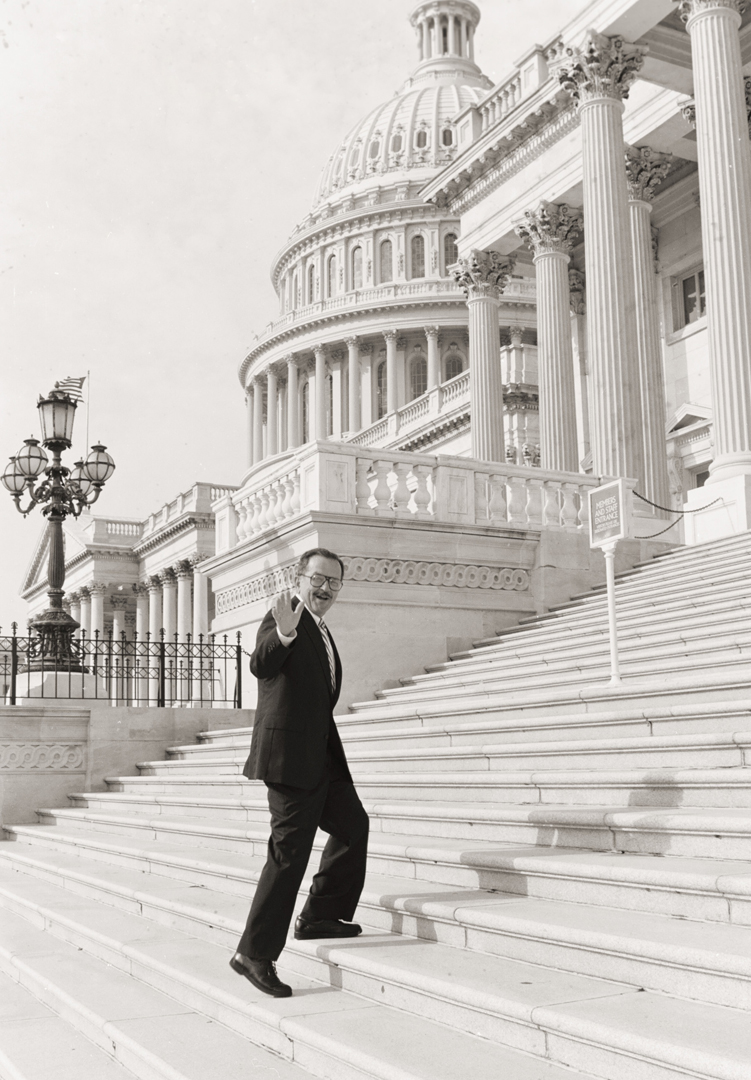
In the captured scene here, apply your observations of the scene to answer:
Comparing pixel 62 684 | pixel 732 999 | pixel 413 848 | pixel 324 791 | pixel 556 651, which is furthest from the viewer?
pixel 62 684

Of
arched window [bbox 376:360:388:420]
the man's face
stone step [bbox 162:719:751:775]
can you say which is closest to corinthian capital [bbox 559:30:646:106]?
stone step [bbox 162:719:751:775]

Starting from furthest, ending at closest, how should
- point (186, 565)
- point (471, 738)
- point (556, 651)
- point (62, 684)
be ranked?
1. point (186, 565)
2. point (62, 684)
3. point (556, 651)
4. point (471, 738)

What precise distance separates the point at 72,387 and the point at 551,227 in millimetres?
12389

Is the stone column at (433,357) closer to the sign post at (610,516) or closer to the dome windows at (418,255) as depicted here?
the dome windows at (418,255)

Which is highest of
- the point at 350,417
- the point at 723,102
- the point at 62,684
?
the point at 350,417

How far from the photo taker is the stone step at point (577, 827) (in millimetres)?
5141

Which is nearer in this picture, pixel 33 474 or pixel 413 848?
pixel 413 848

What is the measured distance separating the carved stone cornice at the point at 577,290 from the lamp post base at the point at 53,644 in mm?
18106

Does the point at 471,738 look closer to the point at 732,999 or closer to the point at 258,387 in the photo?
the point at 732,999

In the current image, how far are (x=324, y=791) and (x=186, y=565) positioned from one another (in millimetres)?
61223

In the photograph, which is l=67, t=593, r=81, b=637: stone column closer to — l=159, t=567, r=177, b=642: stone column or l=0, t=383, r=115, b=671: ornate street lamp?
l=159, t=567, r=177, b=642: stone column

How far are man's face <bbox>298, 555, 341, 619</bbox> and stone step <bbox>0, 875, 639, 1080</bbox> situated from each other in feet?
5.19

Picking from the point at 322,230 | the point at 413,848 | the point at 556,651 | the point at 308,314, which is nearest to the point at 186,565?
the point at 308,314

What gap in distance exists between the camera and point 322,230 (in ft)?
299
